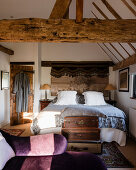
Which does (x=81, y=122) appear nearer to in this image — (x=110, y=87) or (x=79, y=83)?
(x=110, y=87)

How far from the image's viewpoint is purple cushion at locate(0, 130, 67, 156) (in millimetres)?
1803

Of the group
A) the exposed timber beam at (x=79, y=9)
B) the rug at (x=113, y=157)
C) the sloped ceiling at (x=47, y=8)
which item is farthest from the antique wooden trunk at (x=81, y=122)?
the exposed timber beam at (x=79, y=9)

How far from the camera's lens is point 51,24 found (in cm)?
223

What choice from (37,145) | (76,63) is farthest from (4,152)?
(76,63)

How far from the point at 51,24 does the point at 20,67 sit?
2.71 meters

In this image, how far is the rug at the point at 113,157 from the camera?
2.37 metres

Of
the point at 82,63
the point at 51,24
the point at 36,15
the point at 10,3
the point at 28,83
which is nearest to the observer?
the point at 51,24

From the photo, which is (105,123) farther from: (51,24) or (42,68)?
(42,68)

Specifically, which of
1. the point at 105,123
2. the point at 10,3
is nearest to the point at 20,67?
the point at 10,3

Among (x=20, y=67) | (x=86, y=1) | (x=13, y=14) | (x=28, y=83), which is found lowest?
(x=28, y=83)

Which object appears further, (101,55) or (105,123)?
(101,55)

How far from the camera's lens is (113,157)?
2.61 m

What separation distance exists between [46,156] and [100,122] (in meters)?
1.57

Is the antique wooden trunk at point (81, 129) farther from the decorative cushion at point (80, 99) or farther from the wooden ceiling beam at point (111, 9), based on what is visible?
the wooden ceiling beam at point (111, 9)
